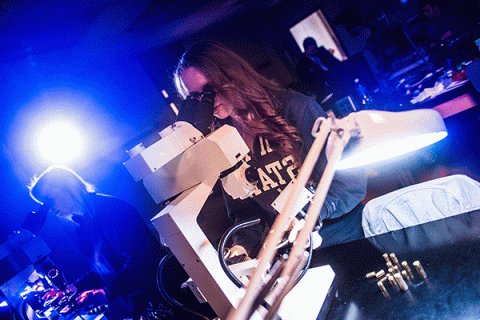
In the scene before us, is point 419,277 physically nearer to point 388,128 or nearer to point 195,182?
point 388,128

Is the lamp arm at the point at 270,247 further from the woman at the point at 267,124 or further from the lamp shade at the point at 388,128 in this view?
the woman at the point at 267,124

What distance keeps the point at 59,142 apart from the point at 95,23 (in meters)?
1.77

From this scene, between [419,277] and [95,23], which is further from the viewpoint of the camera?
[95,23]

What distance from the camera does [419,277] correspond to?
0.93 meters

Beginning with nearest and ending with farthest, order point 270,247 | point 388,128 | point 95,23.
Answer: point 270,247 → point 388,128 → point 95,23

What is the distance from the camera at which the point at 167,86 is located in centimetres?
440

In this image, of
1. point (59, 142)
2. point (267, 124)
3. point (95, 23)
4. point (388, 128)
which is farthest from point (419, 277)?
point (59, 142)

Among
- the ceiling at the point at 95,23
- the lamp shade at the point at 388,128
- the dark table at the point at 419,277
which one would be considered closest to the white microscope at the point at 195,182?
the dark table at the point at 419,277

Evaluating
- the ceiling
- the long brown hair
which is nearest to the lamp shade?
the long brown hair

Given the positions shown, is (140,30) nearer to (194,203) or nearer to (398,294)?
(194,203)

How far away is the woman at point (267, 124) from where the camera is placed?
1.46 m

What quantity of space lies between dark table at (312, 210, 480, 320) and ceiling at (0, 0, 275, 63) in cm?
267

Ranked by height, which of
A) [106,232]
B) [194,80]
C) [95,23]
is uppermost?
[95,23]

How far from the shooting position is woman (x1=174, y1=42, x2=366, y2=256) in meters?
1.46
